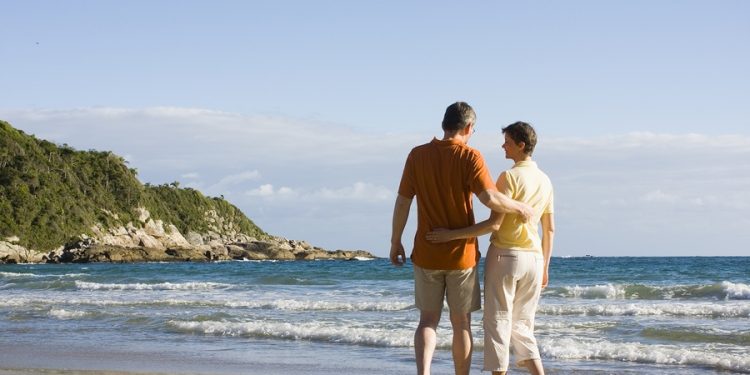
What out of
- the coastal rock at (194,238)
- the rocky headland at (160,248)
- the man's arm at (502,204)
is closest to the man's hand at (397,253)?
the man's arm at (502,204)

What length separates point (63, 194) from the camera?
66.7m

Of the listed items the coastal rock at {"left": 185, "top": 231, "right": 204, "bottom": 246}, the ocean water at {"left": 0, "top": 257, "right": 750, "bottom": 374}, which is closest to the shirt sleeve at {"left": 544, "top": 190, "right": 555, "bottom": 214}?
the ocean water at {"left": 0, "top": 257, "right": 750, "bottom": 374}

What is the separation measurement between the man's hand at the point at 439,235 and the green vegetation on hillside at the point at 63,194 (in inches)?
2266

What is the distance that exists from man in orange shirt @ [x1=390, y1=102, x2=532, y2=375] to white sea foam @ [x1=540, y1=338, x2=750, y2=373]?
4.07m

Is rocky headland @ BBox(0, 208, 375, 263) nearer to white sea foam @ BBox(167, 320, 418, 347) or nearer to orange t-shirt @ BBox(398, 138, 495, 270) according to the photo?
white sea foam @ BBox(167, 320, 418, 347)

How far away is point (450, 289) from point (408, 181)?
0.71m

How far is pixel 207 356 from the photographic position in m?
Result: 9.38

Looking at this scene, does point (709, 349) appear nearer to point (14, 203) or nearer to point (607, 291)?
point (607, 291)

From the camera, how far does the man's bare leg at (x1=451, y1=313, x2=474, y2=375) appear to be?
18.3ft

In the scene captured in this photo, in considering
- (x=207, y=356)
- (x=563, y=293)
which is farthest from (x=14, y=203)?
(x=207, y=356)

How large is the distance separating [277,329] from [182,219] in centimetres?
7436

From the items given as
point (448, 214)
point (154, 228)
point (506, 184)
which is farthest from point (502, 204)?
point (154, 228)

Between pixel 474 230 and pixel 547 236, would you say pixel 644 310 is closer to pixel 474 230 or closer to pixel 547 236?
pixel 547 236

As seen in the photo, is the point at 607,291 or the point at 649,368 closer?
the point at 649,368
